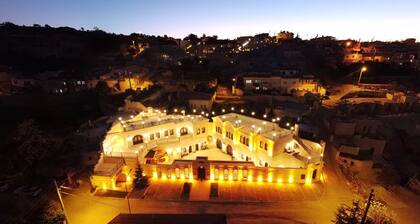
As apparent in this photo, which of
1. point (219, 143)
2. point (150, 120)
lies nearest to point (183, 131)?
point (150, 120)

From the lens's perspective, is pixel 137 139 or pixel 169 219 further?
pixel 137 139

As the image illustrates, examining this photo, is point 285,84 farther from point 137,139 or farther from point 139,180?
point 139,180

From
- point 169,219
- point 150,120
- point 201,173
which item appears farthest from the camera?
point 150,120

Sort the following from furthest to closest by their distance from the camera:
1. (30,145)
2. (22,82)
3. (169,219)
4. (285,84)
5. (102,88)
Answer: (22,82)
(102,88)
(285,84)
(30,145)
(169,219)

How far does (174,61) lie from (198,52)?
1319 centimetres

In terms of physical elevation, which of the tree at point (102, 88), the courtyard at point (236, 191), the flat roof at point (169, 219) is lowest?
the courtyard at point (236, 191)

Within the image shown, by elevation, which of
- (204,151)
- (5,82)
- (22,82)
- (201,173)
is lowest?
(204,151)

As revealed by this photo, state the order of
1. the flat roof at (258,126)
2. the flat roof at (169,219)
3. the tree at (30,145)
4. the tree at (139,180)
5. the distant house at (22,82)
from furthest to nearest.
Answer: the distant house at (22,82) → the tree at (30,145) → the flat roof at (258,126) → the tree at (139,180) → the flat roof at (169,219)

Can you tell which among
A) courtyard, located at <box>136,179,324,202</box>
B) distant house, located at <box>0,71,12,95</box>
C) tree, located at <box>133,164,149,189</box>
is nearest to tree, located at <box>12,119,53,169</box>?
tree, located at <box>133,164,149,189</box>

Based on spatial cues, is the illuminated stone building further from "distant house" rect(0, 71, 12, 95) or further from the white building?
"distant house" rect(0, 71, 12, 95)

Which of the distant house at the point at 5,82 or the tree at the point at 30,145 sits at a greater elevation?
the distant house at the point at 5,82

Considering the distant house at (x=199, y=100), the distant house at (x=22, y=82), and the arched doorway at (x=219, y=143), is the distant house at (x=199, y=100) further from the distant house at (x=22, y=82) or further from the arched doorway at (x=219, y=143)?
the distant house at (x=22, y=82)

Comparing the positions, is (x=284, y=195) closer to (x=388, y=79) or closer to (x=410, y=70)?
(x=388, y=79)

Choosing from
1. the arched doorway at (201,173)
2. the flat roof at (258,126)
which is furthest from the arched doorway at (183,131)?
the arched doorway at (201,173)
